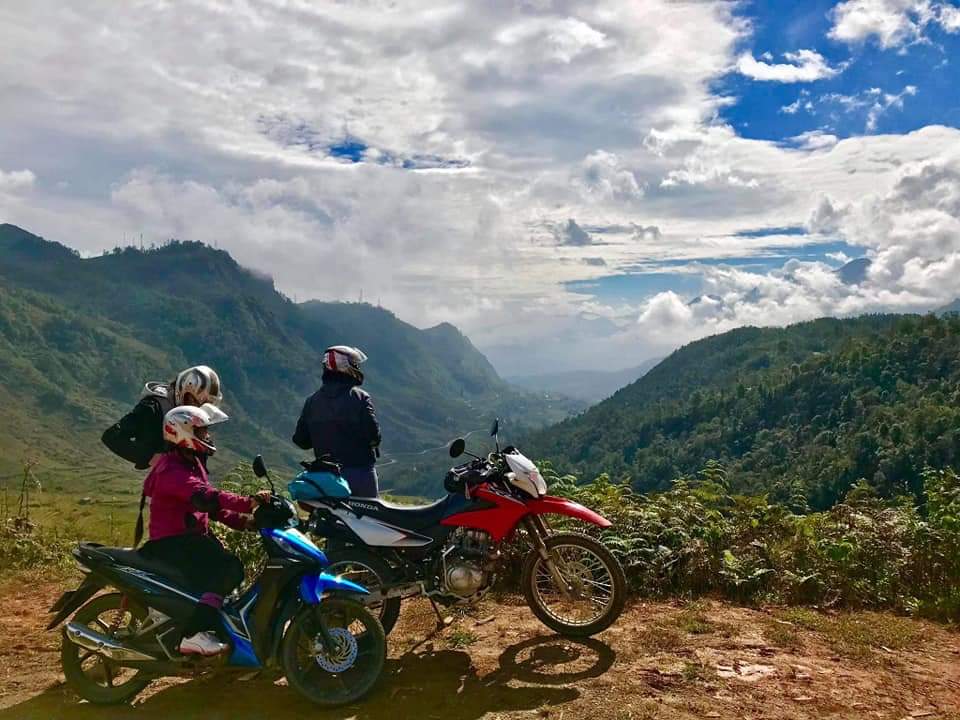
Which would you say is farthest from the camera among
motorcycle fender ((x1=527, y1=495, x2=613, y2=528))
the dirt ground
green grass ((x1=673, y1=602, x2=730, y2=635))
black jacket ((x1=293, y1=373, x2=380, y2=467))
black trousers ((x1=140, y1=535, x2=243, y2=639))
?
black jacket ((x1=293, y1=373, x2=380, y2=467))

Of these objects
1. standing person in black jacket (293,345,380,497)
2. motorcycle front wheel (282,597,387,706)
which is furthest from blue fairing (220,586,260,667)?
standing person in black jacket (293,345,380,497)

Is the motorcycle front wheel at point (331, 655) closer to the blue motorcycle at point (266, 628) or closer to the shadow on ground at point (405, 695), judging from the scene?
the blue motorcycle at point (266, 628)

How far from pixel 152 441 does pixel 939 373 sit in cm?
16229

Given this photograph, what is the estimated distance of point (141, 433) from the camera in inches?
249

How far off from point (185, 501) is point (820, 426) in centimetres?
15470

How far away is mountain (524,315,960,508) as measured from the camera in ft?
348

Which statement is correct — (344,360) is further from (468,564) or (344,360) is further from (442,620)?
(442,620)

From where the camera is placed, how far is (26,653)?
6.77 meters

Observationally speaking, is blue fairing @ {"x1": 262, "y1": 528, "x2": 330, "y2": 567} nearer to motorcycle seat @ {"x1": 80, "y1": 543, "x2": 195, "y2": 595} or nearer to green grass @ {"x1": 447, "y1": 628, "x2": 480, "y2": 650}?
motorcycle seat @ {"x1": 80, "y1": 543, "x2": 195, "y2": 595}

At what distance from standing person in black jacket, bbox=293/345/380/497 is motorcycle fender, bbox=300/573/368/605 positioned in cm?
161

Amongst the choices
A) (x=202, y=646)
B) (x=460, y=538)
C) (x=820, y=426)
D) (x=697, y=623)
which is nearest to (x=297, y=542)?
(x=202, y=646)

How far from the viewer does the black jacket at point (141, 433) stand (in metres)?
6.29

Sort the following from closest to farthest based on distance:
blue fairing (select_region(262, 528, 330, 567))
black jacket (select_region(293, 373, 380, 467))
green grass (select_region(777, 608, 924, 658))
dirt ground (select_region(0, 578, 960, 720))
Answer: dirt ground (select_region(0, 578, 960, 720)) < blue fairing (select_region(262, 528, 330, 567)) < green grass (select_region(777, 608, 924, 658)) < black jacket (select_region(293, 373, 380, 467))

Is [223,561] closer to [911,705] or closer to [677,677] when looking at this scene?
[677,677]
